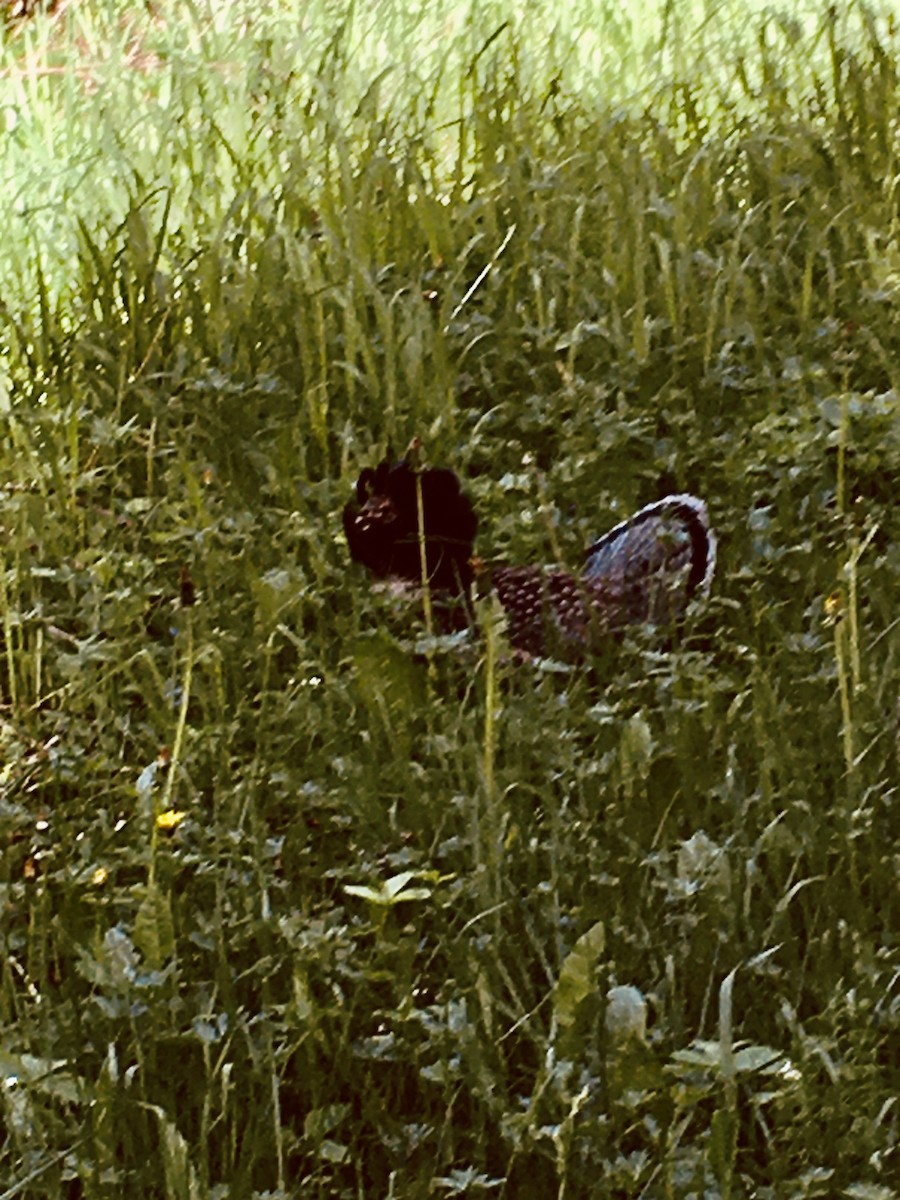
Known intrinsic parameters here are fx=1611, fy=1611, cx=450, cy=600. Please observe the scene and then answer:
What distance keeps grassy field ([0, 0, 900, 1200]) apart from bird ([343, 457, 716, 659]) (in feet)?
0.19

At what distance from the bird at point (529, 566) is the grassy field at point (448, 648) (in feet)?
0.19

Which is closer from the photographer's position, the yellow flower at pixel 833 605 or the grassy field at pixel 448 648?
the grassy field at pixel 448 648

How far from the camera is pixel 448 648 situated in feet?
6.95

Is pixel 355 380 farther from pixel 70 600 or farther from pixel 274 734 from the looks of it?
pixel 274 734

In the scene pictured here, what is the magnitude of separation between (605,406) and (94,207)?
126 centimetres

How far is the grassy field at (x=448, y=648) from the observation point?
153 centimetres

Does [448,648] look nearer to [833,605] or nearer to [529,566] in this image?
[529,566]

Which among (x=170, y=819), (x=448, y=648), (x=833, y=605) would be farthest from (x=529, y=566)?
(x=170, y=819)

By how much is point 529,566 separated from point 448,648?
0.90 feet

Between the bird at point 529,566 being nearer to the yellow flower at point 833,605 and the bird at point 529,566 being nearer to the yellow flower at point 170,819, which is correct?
the yellow flower at point 833,605

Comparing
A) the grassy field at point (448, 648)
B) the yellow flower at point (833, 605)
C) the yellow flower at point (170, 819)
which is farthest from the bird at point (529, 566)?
the yellow flower at point (170, 819)

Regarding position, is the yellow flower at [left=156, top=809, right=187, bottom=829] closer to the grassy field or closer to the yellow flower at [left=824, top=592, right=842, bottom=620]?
the grassy field

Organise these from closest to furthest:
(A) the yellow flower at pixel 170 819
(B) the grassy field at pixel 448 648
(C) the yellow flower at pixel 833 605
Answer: (B) the grassy field at pixel 448 648
(A) the yellow flower at pixel 170 819
(C) the yellow flower at pixel 833 605

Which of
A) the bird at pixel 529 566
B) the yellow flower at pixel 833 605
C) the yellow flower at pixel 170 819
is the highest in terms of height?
the bird at pixel 529 566
